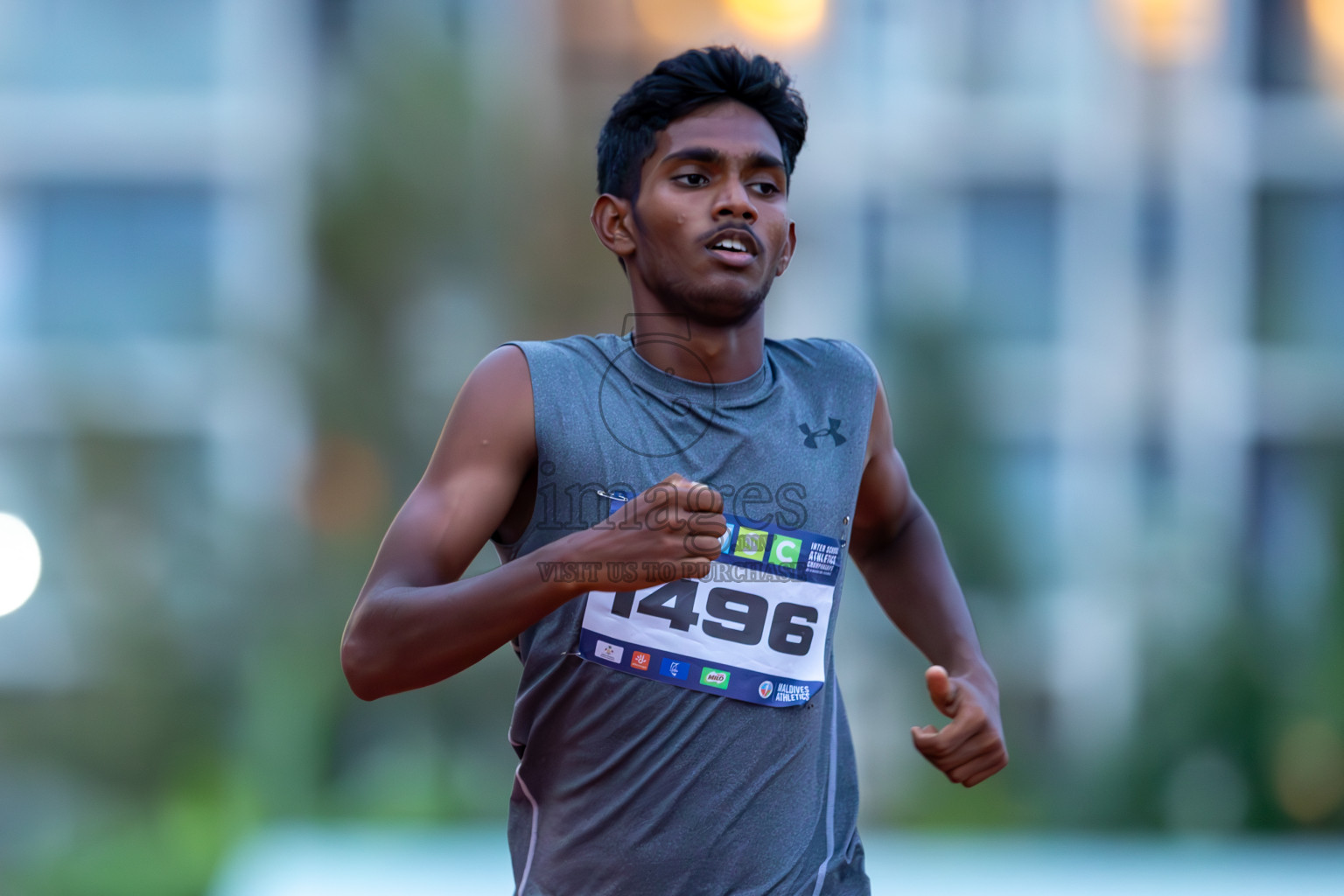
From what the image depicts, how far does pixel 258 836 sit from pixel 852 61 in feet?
23.1

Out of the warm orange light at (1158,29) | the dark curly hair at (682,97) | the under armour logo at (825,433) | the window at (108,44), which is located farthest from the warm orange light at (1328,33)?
the under armour logo at (825,433)

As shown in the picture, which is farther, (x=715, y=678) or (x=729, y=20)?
(x=729, y=20)

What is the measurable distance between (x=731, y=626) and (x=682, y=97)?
2.87ft

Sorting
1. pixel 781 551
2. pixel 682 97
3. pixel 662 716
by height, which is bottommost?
pixel 662 716

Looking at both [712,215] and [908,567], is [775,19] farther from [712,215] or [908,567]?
[712,215]

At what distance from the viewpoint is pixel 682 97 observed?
86.0 inches

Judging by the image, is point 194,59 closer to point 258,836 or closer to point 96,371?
point 96,371

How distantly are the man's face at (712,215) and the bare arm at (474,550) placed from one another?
30cm

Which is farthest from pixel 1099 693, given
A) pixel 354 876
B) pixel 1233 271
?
pixel 354 876

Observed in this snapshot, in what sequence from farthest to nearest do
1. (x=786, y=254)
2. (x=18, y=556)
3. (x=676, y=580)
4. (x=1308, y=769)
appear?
(x=18, y=556) → (x=1308, y=769) → (x=786, y=254) → (x=676, y=580)

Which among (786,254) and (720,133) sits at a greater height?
(720,133)

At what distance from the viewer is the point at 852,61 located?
10242 millimetres

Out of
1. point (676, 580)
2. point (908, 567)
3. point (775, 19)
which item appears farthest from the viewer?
point (775, 19)

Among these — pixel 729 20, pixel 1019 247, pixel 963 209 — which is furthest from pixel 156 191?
pixel 1019 247
